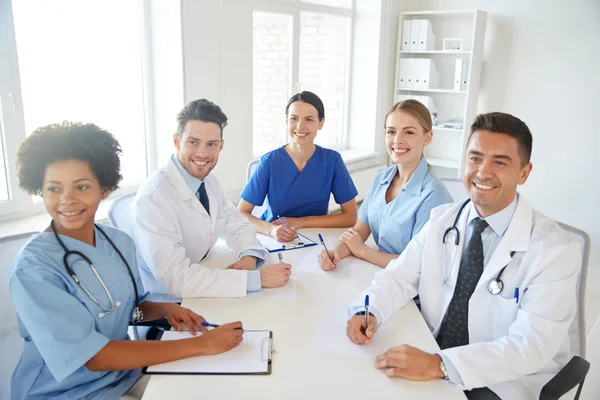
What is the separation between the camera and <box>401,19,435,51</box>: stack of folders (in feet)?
15.0

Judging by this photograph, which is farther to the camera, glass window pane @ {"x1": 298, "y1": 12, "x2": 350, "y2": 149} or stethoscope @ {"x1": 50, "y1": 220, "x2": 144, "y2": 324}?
glass window pane @ {"x1": 298, "y1": 12, "x2": 350, "y2": 149}

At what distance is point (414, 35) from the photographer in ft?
15.3

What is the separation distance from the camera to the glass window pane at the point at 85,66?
8.37 ft

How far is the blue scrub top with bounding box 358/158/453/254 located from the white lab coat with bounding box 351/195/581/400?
0.29 m

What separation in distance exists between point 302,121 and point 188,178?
2.77 ft

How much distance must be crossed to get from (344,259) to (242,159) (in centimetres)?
181

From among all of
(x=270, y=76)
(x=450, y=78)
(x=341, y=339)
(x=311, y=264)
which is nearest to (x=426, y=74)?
(x=450, y=78)

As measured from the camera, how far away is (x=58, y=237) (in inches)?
48.5

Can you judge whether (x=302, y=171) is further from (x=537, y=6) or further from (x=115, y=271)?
(x=537, y=6)

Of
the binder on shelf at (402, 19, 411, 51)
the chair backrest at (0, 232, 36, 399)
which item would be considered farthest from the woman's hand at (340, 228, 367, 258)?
the binder on shelf at (402, 19, 411, 51)

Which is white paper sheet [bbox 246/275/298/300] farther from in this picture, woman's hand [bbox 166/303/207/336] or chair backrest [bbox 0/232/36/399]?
chair backrest [bbox 0/232/36/399]

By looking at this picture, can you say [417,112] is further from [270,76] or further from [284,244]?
[270,76]

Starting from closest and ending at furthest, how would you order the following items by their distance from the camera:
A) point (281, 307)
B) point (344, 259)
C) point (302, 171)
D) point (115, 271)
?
point (115, 271)
point (281, 307)
point (344, 259)
point (302, 171)

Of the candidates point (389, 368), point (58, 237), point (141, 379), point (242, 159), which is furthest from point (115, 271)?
point (242, 159)
